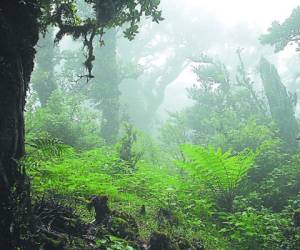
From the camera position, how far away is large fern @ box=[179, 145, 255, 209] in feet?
21.5

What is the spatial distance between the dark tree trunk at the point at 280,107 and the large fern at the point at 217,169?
7.61 meters

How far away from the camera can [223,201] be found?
7.18m

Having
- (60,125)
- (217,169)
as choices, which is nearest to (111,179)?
(217,169)

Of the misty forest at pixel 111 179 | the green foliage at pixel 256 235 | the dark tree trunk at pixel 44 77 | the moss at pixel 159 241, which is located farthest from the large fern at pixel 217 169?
the dark tree trunk at pixel 44 77

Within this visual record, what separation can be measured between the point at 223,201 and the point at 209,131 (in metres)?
12.5

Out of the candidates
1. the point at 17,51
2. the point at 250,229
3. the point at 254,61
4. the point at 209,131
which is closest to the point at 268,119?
the point at 209,131

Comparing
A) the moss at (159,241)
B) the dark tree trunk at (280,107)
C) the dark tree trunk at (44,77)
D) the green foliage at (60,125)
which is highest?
the dark tree trunk at (44,77)

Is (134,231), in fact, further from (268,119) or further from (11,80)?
(268,119)

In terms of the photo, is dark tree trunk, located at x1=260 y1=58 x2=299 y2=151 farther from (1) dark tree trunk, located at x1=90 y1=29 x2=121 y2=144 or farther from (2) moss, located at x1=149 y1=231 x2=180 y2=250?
(2) moss, located at x1=149 y1=231 x2=180 y2=250

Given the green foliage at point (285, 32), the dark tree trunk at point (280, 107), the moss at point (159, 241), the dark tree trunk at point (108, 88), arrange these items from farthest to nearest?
the dark tree trunk at point (108, 88) → the green foliage at point (285, 32) → the dark tree trunk at point (280, 107) → the moss at point (159, 241)

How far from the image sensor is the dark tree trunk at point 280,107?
49.6 ft

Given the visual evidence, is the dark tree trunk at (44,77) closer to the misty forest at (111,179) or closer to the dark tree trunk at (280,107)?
the misty forest at (111,179)

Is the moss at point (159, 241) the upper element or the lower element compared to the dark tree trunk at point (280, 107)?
lower

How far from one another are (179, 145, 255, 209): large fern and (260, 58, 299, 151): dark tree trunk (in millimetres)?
7613
